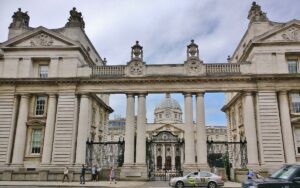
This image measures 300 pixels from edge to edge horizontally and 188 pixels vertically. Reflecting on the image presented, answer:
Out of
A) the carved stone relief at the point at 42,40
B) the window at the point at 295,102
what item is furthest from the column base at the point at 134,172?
the window at the point at 295,102

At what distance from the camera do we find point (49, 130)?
30.7 m

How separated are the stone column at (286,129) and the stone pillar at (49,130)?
23.1 meters

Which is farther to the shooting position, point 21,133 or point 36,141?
point 36,141

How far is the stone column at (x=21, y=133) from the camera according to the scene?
100 feet

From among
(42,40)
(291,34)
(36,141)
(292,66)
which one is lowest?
(36,141)

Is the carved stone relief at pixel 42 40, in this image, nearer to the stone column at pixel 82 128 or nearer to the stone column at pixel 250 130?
the stone column at pixel 82 128

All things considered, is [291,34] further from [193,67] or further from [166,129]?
A: [166,129]

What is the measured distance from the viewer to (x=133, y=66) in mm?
32188

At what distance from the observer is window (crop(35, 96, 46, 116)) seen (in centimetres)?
3294

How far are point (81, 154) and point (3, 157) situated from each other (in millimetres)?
8030

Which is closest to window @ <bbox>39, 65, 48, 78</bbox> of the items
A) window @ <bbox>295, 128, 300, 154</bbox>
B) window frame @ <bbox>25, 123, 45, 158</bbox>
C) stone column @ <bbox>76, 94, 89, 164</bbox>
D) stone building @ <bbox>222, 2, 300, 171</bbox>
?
window frame @ <bbox>25, 123, 45, 158</bbox>

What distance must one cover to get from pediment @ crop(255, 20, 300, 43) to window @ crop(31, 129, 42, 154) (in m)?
25.2

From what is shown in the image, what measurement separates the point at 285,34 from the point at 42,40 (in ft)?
86.8

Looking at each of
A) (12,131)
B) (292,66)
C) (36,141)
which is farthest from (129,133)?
(292,66)
